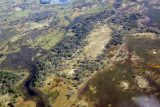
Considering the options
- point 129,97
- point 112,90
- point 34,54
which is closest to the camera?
point 129,97

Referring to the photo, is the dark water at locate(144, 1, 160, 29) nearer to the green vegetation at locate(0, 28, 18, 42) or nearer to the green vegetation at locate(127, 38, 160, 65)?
the green vegetation at locate(127, 38, 160, 65)

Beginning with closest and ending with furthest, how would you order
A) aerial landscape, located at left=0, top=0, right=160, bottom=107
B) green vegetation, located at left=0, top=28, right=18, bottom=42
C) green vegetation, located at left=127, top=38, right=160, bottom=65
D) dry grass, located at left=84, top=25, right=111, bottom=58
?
aerial landscape, located at left=0, top=0, right=160, bottom=107, green vegetation, located at left=127, top=38, right=160, bottom=65, dry grass, located at left=84, top=25, right=111, bottom=58, green vegetation, located at left=0, top=28, right=18, bottom=42

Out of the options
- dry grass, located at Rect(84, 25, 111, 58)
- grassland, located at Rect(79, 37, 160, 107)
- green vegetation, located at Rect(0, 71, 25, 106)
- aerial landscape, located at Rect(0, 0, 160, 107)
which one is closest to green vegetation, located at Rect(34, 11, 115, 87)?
aerial landscape, located at Rect(0, 0, 160, 107)

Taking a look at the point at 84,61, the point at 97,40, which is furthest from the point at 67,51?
the point at 97,40

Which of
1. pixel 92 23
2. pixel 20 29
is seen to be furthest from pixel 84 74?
pixel 20 29

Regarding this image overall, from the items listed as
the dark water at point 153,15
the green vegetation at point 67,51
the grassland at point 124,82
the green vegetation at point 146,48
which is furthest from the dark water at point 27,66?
the dark water at point 153,15

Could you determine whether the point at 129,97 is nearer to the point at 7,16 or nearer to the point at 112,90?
the point at 112,90

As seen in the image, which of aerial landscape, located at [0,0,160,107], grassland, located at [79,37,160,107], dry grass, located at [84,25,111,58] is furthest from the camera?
dry grass, located at [84,25,111,58]

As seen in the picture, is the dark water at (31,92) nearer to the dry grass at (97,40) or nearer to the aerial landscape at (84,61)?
the aerial landscape at (84,61)
